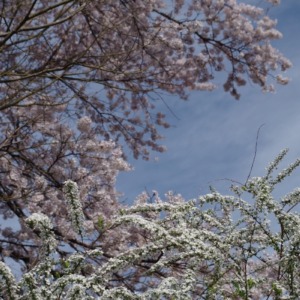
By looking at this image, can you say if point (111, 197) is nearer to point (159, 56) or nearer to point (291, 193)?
point (159, 56)

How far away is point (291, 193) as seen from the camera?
4496mm

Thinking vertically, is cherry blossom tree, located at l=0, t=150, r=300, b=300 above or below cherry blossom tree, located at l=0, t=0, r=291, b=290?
below

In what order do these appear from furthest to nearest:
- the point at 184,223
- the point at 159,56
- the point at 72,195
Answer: the point at 159,56 < the point at 184,223 < the point at 72,195

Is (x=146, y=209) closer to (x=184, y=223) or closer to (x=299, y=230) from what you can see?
(x=184, y=223)

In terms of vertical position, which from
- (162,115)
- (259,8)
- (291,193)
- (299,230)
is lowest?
(299,230)

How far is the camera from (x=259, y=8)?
12.9 metres

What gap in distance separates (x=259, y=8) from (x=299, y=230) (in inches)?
378

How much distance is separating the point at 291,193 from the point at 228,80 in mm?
8570

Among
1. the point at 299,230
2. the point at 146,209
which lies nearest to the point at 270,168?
the point at 299,230

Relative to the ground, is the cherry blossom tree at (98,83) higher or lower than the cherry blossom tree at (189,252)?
higher

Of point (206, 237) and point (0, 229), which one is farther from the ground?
point (0, 229)

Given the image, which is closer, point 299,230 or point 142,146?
point 299,230

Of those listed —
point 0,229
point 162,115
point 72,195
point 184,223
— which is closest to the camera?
point 72,195

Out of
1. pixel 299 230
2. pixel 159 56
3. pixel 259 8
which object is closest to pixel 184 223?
pixel 299 230
